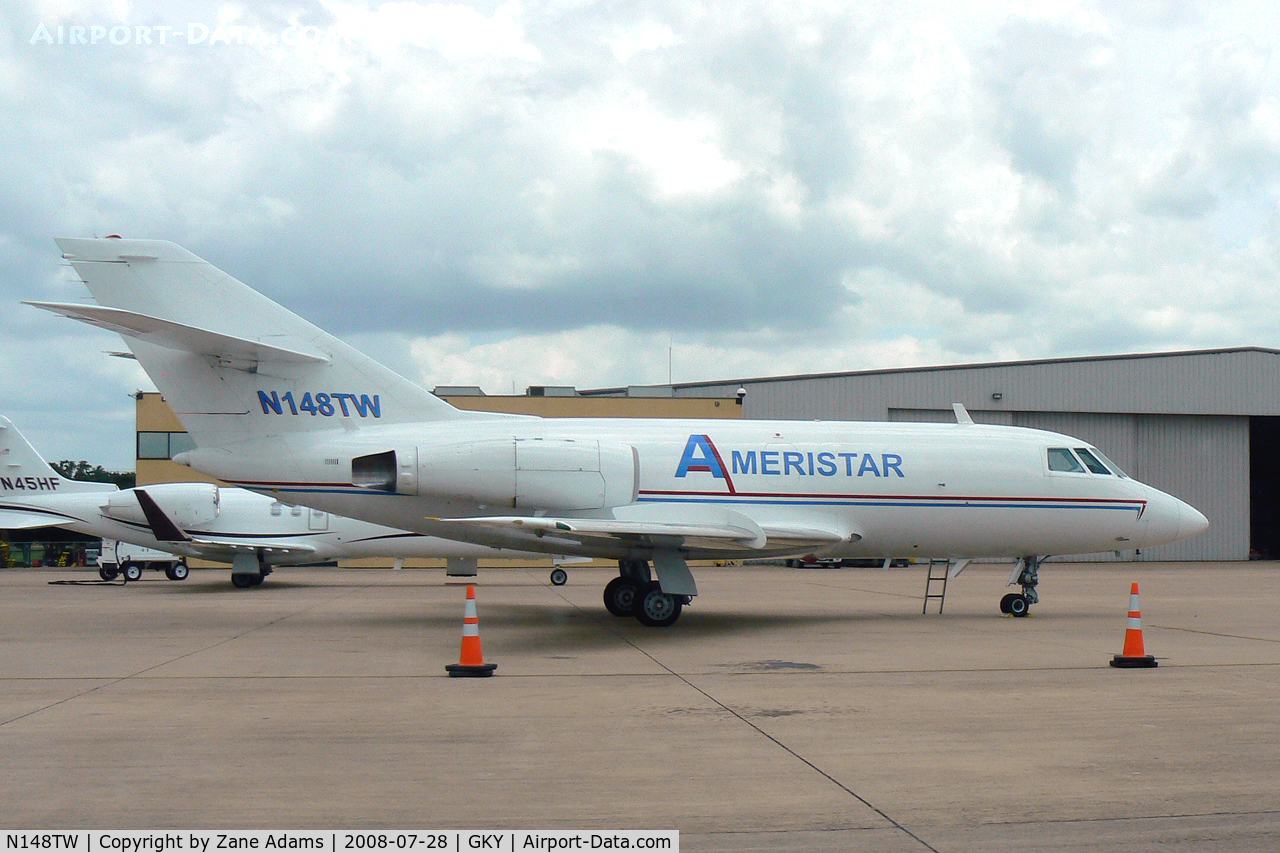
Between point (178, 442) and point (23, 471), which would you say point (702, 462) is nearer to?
point (23, 471)

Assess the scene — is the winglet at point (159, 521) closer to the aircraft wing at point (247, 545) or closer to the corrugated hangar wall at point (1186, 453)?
the aircraft wing at point (247, 545)

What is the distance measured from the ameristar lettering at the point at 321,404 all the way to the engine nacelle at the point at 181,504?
13.1m

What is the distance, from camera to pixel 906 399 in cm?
4316

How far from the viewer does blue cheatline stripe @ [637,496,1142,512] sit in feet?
52.6

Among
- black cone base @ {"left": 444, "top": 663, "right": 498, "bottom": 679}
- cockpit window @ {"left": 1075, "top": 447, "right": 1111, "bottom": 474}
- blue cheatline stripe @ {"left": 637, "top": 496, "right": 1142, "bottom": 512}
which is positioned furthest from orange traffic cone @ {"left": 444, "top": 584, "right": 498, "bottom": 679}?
cockpit window @ {"left": 1075, "top": 447, "right": 1111, "bottom": 474}

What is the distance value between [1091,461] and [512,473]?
981cm

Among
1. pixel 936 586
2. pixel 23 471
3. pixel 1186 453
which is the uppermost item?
pixel 1186 453

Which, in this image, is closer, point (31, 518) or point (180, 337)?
point (180, 337)

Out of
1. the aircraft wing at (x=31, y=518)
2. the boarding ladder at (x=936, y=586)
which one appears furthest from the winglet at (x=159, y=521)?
the boarding ladder at (x=936, y=586)

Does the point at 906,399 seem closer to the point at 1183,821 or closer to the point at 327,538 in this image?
the point at 327,538

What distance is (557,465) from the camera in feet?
50.1

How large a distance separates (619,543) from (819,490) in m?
3.44

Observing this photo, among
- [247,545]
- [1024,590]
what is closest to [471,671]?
[1024,590]

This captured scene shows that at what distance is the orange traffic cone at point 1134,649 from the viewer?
11.4 m
